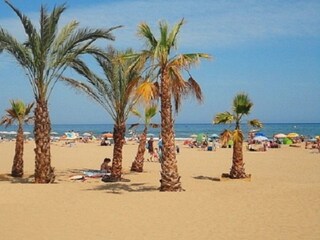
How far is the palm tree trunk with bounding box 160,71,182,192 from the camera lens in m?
12.4

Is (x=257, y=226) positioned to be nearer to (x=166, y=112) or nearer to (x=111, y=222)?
(x=111, y=222)

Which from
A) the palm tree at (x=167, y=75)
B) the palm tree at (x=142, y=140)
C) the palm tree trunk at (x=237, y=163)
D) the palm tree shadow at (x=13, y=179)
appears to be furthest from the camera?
the palm tree at (x=142, y=140)

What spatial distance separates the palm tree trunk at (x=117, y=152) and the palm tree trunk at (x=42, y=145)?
2461 millimetres

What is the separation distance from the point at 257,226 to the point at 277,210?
5.40 feet

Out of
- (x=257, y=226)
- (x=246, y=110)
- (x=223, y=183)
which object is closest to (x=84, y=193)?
(x=223, y=183)

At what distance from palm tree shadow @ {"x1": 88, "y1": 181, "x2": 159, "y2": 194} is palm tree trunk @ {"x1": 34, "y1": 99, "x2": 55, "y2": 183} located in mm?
1998

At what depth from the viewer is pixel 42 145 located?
14.4 metres

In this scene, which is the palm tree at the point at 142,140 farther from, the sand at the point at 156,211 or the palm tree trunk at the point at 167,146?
the palm tree trunk at the point at 167,146

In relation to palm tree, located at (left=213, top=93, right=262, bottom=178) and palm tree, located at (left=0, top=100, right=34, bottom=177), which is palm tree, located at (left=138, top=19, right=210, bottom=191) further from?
palm tree, located at (left=0, top=100, right=34, bottom=177)

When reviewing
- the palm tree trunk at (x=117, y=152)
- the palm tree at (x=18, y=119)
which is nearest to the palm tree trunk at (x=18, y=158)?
the palm tree at (x=18, y=119)

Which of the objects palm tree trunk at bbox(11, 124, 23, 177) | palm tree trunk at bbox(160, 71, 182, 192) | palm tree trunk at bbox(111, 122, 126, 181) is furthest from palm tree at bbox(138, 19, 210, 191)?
palm tree trunk at bbox(11, 124, 23, 177)

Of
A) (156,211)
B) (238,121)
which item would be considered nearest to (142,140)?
(238,121)

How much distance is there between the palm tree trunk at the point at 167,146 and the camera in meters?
12.4

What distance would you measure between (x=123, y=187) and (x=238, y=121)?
5370 millimetres
